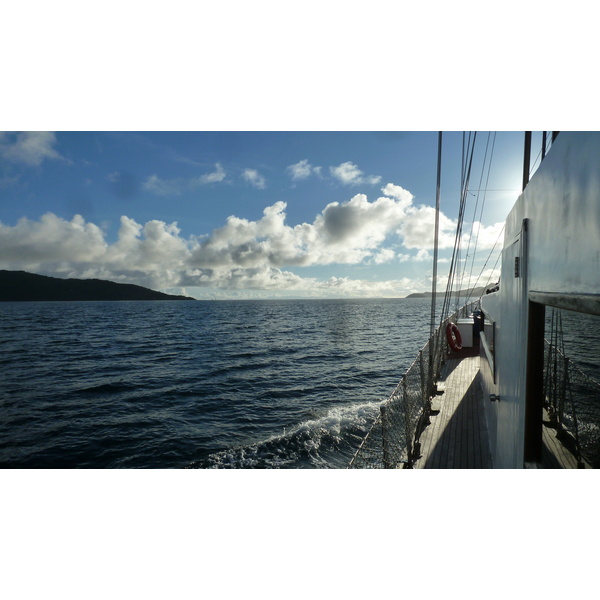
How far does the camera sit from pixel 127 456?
448 inches

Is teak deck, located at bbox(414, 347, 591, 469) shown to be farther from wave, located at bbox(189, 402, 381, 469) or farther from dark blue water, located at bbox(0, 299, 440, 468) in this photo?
dark blue water, located at bbox(0, 299, 440, 468)

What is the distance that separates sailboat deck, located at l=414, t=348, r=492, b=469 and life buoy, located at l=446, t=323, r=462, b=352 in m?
1.89

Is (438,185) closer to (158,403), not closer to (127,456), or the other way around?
A: (127,456)

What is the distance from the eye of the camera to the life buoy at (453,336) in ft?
37.8

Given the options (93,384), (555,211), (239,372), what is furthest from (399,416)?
(93,384)

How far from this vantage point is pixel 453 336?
11.8m

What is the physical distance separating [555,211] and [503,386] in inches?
97.0

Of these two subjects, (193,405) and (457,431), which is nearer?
(457,431)

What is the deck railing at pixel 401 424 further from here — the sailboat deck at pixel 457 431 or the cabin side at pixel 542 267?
the cabin side at pixel 542 267

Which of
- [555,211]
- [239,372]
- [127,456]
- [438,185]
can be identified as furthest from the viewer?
[239,372]

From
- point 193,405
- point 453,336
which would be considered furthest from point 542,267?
point 193,405

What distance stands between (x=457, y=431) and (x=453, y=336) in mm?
5946

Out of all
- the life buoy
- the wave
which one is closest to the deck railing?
the wave

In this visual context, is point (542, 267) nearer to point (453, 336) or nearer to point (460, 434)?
point (460, 434)
